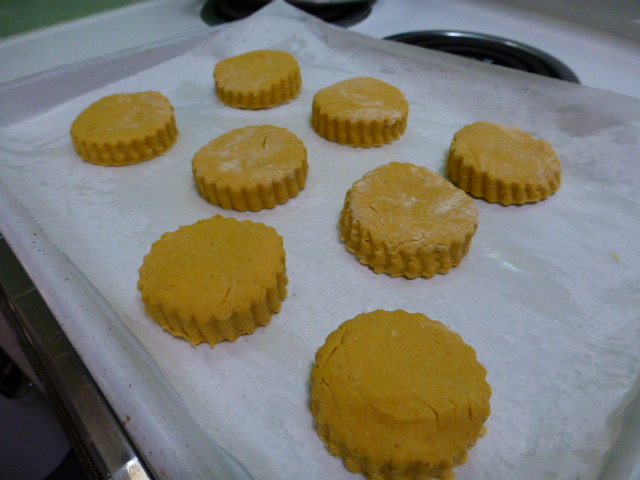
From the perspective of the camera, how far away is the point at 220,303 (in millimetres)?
1508

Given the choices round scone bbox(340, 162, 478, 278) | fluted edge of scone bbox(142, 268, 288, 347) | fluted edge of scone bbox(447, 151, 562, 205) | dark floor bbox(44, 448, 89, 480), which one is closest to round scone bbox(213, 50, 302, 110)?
round scone bbox(340, 162, 478, 278)

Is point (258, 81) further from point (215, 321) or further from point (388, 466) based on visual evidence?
point (388, 466)

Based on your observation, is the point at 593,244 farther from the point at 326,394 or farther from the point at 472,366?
the point at 326,394

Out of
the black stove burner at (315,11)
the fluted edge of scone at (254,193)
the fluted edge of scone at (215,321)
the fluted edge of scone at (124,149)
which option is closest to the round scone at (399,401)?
the fluted edge of scone at (215,321)

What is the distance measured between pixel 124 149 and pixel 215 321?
117cm

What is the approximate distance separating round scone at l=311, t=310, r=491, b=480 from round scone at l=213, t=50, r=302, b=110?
1638 millimetres

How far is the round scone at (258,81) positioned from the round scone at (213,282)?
1.12 m

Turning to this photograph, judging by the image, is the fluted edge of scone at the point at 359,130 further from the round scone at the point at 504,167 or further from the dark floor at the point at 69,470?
the dark floor at the point at 69,470

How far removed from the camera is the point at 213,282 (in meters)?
1.56

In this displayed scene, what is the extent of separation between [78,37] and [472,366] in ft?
11.0

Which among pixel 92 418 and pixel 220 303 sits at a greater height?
pixel 220 303

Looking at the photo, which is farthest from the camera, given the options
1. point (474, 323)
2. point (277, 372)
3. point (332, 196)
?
point (332, 196)

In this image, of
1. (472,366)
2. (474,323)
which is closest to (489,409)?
(472,366)

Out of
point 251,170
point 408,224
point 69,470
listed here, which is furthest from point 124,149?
point 69,470
